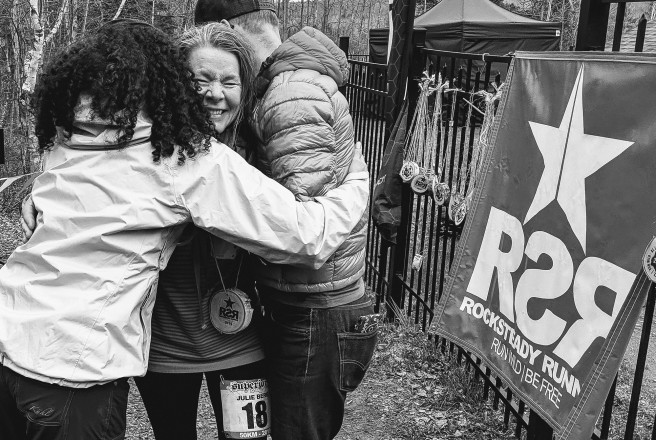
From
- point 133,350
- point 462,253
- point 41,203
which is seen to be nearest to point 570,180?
point 462,253

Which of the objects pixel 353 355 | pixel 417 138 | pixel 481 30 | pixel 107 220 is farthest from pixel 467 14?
pixel 107 220

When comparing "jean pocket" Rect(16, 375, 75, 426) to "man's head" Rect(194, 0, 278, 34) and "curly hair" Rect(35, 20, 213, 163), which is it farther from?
"man's head" Rect(194, 0, 278, 34)

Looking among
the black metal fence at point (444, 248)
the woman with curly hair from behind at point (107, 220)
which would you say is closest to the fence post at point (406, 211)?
the black metal fence at point (444, 248)

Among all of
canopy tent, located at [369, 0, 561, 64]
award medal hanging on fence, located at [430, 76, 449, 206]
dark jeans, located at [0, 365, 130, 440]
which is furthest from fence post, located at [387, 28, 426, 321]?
canopy tent, located at [369, 0, 561, 64]

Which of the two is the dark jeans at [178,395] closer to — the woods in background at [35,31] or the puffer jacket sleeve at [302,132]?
the puffer jacket sleeve at [302,132]

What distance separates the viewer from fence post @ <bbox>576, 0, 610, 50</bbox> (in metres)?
2.35

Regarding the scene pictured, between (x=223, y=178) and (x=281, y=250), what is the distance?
0.86 ft

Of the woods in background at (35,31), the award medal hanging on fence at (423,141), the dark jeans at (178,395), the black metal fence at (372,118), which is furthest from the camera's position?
the woods in background at (35,31)

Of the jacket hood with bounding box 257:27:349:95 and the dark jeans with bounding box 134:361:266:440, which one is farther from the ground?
the jacket hood with bounding box 257:27:349:95

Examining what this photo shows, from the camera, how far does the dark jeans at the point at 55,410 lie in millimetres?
1694

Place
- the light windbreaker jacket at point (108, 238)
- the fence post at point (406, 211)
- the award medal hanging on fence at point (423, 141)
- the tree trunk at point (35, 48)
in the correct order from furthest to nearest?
1. the tree trunk at point (35, 48)
2. the fence post at point (406, 211)
3. the award medal hanging on fence at point (423, 141)
4. the light windbreaker jacket at point (108, 238)

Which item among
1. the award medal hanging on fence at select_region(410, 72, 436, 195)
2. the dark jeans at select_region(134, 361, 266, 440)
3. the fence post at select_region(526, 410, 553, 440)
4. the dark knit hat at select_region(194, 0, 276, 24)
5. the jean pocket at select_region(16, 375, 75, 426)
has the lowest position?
the fence post at select_region(526, 410, 553, 440)

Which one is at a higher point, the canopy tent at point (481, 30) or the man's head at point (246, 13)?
the canopy tent at point (481, 30)

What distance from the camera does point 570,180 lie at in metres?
2.12
